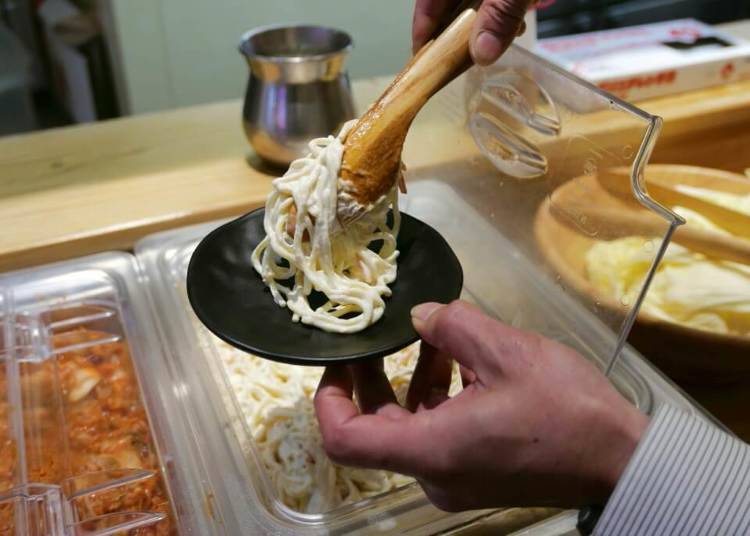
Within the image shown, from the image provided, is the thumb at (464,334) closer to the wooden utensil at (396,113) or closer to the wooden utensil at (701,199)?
the wooden utensil at (396,113)

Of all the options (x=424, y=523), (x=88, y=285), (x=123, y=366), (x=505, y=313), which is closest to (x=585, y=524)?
(x=424, y=523)

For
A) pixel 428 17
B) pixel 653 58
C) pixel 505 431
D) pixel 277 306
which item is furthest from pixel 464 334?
pixel 653 58

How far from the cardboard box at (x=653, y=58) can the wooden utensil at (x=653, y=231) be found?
726mm

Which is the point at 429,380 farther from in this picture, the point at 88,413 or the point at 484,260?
the point at 88,413

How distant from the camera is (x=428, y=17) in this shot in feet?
4.13

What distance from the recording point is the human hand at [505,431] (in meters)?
0.79

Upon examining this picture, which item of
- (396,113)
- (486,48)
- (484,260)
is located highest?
(486,48)

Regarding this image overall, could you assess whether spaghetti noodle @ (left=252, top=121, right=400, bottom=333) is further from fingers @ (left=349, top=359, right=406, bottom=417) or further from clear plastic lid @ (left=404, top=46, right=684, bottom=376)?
clear plastic lid @ (left=404, top=46, right=684, bottom=376)

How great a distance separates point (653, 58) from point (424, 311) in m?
1.54

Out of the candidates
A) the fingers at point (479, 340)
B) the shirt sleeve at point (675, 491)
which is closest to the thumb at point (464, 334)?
the fingers at point (479, 340)

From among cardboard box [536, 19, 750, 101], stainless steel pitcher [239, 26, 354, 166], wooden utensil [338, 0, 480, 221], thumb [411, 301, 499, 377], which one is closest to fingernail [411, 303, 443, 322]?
thumb [411, 301, 499, 377]

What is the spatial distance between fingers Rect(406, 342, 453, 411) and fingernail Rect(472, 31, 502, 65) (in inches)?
17.9

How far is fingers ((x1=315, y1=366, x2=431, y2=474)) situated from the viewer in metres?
0.81

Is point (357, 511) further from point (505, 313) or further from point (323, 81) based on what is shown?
point (323, 81)
